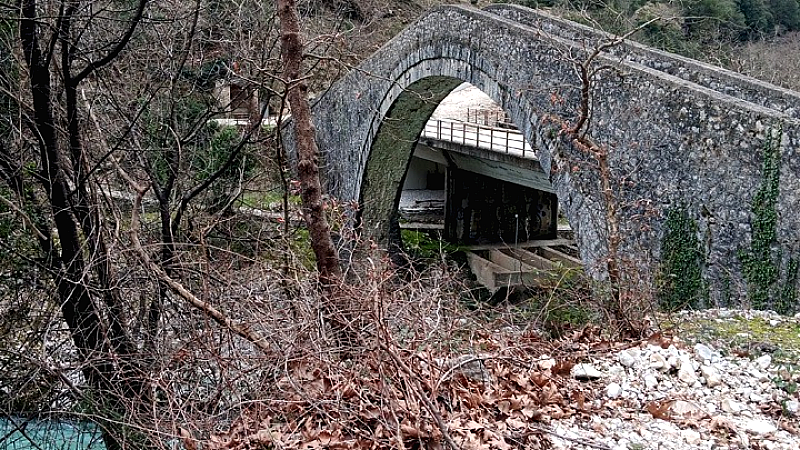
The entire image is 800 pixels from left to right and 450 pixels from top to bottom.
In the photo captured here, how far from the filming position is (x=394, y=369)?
3.48 m

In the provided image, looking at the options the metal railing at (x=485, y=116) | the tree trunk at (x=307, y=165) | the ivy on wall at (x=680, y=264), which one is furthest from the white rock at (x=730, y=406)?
the metal railing at (x=485, y=116)

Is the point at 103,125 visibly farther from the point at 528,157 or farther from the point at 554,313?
the point at 528,157

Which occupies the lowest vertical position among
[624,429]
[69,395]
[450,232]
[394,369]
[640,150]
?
[450,232]

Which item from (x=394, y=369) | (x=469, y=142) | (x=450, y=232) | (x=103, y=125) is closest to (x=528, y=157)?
(x=469, y=142)

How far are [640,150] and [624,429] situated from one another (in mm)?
5276

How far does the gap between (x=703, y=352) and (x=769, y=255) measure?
305 cm

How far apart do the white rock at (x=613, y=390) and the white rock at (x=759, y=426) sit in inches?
22.4

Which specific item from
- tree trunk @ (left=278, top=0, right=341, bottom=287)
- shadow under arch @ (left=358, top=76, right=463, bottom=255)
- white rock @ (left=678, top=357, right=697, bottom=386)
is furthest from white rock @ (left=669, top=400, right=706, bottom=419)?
shadow under arch @ (left=358, top=76, right=463, bottom=255)

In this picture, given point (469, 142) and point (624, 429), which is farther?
point (469, 142)

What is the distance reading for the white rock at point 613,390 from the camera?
3.95m

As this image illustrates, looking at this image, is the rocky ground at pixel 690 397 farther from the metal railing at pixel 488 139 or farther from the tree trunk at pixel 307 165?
the metal railing at pixel 488 139

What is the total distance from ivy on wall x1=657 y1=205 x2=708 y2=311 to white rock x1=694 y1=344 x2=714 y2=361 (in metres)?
3.31

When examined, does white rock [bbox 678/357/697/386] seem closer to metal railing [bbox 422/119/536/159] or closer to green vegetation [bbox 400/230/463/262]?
metal railing [bbox 422/119/536/159]

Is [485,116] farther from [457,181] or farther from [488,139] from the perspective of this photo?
[488,139]
